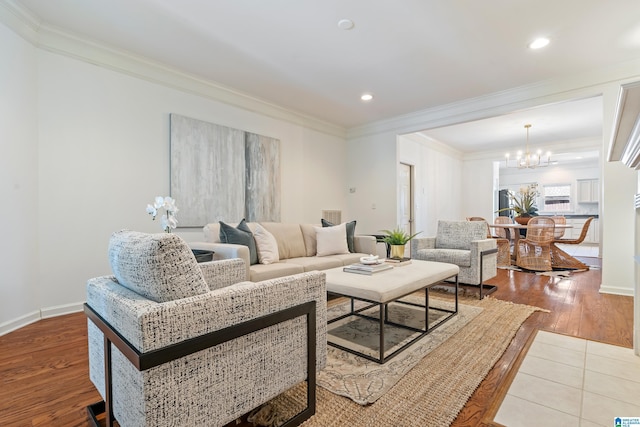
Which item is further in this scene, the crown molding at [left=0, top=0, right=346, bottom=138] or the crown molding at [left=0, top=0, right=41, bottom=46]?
the crown molding at [left=0, top=0, right=346, bottom=138]

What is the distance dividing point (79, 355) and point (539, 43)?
15.7 feet

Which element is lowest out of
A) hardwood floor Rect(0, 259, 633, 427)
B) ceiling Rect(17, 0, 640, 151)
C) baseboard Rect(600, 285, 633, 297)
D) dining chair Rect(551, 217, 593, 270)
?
hardwood floor Rect(0, 259, 633, 427)

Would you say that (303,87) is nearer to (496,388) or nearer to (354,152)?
(354,152)

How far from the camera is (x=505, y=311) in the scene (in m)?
2.95

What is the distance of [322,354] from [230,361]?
1.77 ft

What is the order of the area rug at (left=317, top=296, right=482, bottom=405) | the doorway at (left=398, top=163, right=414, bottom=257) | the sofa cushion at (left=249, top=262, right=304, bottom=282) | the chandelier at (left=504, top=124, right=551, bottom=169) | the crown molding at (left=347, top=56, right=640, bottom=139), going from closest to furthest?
the area rug at (left=317, top=296, right=482, bottom=405) → the sofa cushion at (left=249, top=262, right=304, bottom=282) → the crown molding at (left=347, top=56, right=640, bottom=139) → the chandelier at (left=504, top=124, right=551, bottom=169) → the doorway at (left=398, top=163, right=414, bottom=257)

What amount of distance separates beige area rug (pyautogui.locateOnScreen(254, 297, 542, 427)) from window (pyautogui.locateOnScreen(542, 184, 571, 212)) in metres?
9.92

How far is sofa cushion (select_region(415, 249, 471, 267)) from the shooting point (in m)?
3.52

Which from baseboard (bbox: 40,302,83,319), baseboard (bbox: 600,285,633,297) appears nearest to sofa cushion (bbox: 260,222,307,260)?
baseboard (bbox: 40,302,83,319)

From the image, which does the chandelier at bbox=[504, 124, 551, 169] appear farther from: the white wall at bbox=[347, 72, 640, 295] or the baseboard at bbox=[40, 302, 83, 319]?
the baseboard at bbox=[40, 302, 83, 319]

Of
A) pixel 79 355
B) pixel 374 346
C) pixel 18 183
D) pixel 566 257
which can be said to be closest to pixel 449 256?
pixel 374 346

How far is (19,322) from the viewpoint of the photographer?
2.61 meters

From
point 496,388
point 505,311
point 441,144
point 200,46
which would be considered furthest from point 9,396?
point 441,144

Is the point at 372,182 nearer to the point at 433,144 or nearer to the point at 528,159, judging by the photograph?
the point at 433,144
